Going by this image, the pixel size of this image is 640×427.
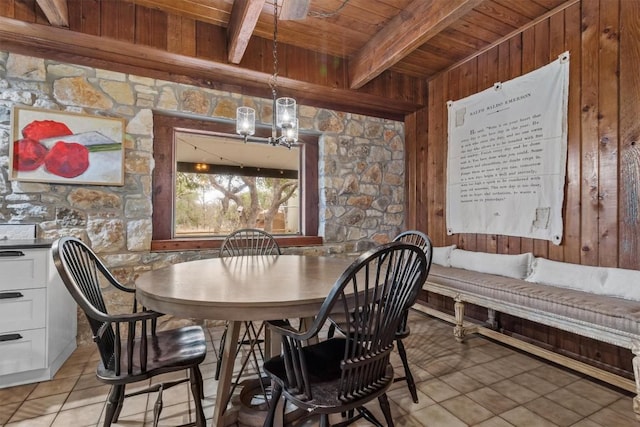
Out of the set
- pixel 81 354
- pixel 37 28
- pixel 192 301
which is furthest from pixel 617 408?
pixel 37 28

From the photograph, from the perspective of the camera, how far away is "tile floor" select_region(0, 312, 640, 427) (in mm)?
1604

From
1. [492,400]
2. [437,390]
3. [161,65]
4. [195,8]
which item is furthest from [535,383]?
[161,65]

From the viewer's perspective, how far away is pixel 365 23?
2574mm

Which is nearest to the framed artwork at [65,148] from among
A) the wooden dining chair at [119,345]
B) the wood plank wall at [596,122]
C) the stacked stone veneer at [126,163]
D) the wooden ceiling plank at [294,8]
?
the stacked stone veneer at [126,163]

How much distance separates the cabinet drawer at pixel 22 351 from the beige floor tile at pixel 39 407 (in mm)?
238

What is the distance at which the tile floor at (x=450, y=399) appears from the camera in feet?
5.26

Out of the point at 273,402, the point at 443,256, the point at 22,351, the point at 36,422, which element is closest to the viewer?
the point at 273,402

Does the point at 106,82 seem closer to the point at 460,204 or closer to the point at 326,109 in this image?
the point at 326,109

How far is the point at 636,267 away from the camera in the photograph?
6.42 ft

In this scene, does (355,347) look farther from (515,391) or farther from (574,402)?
(574,402)

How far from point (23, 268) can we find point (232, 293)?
5.09ft

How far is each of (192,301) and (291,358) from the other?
0.41m

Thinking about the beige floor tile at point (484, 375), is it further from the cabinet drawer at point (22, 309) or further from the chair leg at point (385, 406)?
the cabinet drawer at point (22, 309)

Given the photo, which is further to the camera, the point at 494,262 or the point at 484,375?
the point at 494,262
